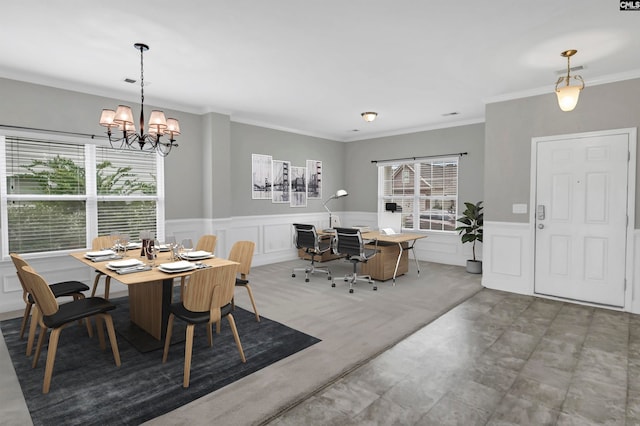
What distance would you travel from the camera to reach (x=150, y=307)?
10.4ft

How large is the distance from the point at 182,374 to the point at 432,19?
10.6ft

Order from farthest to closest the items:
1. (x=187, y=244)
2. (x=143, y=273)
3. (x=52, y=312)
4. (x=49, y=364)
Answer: (x=187, y=244)
(x=143, y=273)
(x=52, y=312)
(x=49, y=364)

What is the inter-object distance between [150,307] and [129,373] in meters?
0.73

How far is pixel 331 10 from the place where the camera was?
2.55m

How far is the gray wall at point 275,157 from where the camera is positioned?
6105mm

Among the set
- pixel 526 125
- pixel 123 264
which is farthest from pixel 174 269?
pixel 526 125

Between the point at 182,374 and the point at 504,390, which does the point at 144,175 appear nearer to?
the point at 182,374

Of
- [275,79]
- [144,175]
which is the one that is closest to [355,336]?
[275,79]

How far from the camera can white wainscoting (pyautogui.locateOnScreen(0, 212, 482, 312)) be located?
4.21m

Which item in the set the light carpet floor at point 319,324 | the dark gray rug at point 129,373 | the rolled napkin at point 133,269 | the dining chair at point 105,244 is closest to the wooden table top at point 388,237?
the light carpet floor at point 319,324

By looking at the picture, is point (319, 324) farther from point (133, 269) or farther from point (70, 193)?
point (70, 193)

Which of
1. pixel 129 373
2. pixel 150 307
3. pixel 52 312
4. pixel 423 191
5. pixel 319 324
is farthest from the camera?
pixel 423 191

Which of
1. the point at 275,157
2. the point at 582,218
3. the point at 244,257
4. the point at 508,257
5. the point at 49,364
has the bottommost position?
the point at 49,364

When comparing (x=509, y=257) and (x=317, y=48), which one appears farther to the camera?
(x=509, y=257)
